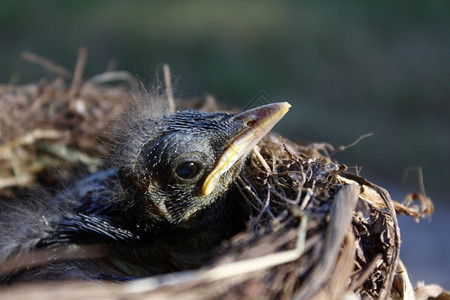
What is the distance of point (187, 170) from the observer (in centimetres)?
89

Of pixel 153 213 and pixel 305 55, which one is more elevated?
pixel 305 55

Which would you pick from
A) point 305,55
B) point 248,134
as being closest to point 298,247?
point 248,134

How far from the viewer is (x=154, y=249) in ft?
3.16

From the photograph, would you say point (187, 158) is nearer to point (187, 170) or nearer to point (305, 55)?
point (187, 170)

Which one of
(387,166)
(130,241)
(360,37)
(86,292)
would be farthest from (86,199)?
(360,37)

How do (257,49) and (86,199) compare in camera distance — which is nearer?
(86,199)

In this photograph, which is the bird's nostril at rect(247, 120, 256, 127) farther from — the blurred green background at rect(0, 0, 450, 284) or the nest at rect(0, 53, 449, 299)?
the blurred green background at rect(0, 0, 450, 284)

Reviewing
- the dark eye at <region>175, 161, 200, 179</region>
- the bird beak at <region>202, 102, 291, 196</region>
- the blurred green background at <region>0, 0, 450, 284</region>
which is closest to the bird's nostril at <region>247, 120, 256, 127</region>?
the bird beak at <region>202, 102, 291, 196</region>

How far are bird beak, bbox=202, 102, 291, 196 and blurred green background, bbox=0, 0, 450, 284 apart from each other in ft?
5.41

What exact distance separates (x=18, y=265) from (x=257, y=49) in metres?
2.64

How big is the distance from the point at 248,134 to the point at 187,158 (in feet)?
0.36

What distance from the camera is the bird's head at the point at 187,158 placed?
2.89 ft

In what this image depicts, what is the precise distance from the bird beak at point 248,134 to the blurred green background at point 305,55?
1648 millimetres

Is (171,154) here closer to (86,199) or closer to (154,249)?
A: (154,249)
